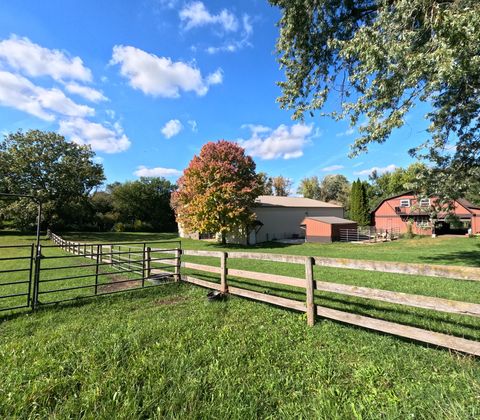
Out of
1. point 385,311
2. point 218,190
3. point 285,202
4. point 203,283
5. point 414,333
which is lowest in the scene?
point 385,311

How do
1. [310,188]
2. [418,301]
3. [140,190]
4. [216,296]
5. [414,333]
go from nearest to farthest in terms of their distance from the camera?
[414,333] → [418,301] → [216,296] → [140,190] → [310,188]

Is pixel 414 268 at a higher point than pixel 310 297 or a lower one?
higher

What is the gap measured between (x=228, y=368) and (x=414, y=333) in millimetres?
2198

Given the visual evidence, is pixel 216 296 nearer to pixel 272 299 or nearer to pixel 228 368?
pixel 272 299

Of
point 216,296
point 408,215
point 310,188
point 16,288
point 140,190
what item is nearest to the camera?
point 216,296

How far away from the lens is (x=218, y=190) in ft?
73.6

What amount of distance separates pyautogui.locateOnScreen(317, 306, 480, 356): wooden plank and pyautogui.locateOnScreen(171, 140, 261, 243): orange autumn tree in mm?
18110

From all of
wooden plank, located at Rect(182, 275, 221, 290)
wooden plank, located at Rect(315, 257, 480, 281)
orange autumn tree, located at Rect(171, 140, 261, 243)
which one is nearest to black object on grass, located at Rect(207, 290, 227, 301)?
wooden plank, located at Rect(182, 275, 221, 290)

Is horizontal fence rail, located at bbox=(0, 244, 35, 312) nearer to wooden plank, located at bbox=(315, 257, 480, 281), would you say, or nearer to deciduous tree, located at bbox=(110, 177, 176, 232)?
wooden plank, located at bbox=(315, 257, 480, 281)

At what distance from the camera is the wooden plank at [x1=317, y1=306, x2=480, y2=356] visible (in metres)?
2.84

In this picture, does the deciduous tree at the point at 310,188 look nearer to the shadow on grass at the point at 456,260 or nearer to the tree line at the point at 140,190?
the tree line at the point at 140,190

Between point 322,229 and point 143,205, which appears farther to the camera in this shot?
point 143,205

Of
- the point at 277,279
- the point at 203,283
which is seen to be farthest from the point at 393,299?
the point at 203,283

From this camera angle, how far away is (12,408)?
2.38 meters
